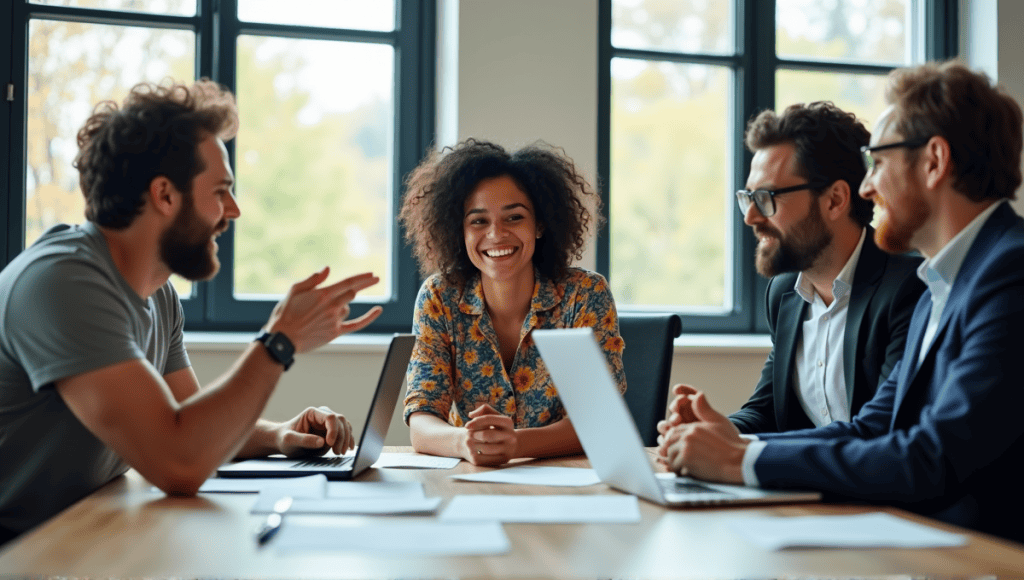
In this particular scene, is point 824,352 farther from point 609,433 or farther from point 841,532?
point 841,532

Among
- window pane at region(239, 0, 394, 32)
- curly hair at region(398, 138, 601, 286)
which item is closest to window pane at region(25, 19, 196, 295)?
window pane at region(239, 0, 394, 32)

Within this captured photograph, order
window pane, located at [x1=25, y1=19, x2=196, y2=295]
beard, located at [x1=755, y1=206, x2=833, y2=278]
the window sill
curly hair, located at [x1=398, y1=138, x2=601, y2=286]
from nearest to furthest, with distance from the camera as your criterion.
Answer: beard, located at [x1=755, y1=206, x2=833, y2=278] → curly hair, located at [x1=398, y1=138, x2=601, y2=286] → the window sill → window pane, located at [x1=25, y1=19, x2=196, y2=295]

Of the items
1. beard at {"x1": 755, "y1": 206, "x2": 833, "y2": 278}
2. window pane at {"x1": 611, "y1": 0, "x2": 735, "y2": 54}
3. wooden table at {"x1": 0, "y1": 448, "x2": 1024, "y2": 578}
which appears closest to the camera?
wooden table at {"x1": 0, "y1": 448, "x2": 1024, "y2": 578}

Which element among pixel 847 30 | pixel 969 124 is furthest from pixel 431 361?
pixel 847 30

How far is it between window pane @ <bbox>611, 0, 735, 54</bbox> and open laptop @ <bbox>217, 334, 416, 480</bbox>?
2489mm

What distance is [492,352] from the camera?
221cm

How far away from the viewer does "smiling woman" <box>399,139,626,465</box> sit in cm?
215

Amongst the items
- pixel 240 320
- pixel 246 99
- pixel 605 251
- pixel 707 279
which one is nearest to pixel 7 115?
pixel 246 99

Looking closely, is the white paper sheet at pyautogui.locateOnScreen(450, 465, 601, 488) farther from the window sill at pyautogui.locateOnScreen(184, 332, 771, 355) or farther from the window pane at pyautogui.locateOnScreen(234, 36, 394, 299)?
the window pane at pyautogui.locateOnScreen(234, 36, 394, 299)

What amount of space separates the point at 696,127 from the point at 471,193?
178 cm

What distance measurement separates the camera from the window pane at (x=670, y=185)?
12.3ft

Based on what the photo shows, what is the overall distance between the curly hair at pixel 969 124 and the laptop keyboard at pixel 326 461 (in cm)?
122

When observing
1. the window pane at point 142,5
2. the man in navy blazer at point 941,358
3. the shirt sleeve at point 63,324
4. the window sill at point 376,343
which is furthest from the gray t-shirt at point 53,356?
the window pane at point 142,5

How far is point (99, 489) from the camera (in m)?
1.39
